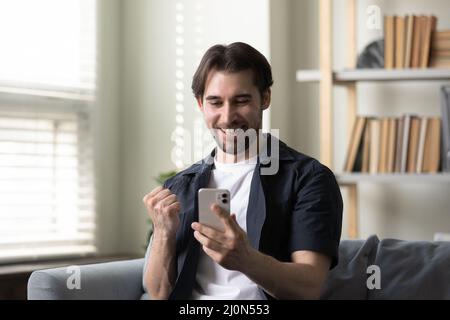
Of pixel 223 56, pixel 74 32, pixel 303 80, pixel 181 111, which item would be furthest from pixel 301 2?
pixel 223 56

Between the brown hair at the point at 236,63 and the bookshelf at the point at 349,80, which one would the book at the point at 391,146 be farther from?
the brown hair at the point at 236,63

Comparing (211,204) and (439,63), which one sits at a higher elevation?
(439,63)

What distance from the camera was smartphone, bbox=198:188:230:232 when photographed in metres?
1.46

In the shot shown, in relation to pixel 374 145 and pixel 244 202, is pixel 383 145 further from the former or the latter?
pixel 244 202

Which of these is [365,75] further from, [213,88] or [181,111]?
[213,88]

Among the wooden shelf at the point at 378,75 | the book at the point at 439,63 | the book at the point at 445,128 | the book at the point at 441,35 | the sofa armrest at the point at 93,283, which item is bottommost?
the sofa armrest at the point at 93,283

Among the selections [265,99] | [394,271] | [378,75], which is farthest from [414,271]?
[378,75]

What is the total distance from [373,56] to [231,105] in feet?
4.42

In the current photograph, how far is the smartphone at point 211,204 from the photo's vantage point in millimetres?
1461

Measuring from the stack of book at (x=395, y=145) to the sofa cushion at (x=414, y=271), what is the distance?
2.95 feet

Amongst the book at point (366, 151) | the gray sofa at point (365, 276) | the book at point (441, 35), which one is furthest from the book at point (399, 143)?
the gray sofa at point (365, 276)

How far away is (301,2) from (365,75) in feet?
1.76

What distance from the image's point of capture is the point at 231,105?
1.66 metres
